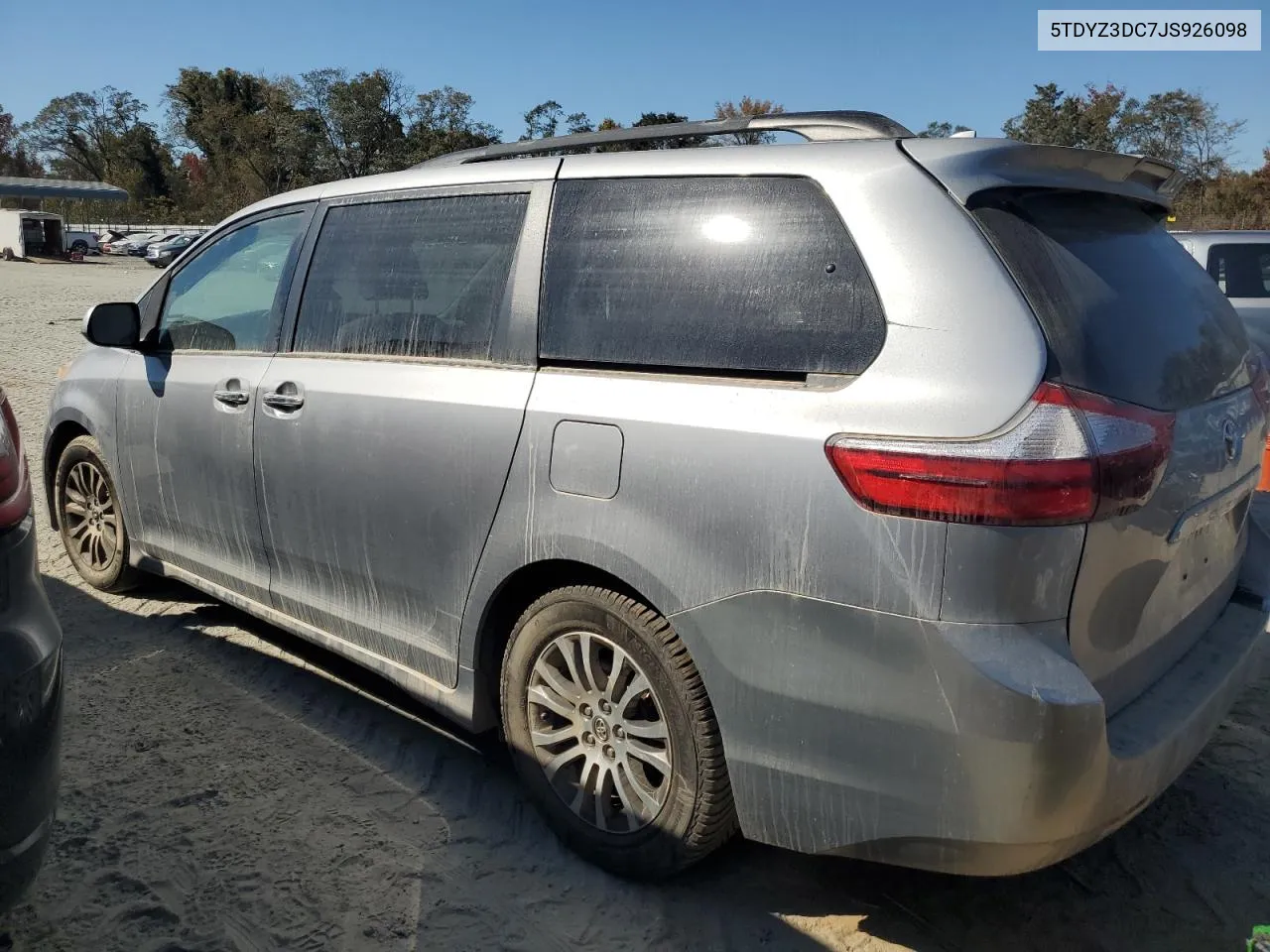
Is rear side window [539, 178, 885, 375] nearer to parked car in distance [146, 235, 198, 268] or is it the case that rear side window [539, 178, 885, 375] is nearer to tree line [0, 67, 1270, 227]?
tree line [0, 67, 1270, 227]

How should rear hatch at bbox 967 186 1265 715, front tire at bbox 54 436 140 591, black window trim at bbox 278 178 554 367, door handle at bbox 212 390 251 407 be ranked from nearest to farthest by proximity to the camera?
1. rear hatch at bbox 967 186 1265 715
2. black window trim at bbox 278 178 554 367
3. door handle at bbox 212 390 251 407
4. front tire at bbox 54 436 140 591

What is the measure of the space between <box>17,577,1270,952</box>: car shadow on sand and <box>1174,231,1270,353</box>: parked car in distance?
6299mm

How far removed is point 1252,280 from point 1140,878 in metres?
7.64

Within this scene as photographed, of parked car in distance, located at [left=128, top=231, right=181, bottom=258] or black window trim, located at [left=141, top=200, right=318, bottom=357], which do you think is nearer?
black window trim, located at [left=141, top=200, right=318, bottom=357]

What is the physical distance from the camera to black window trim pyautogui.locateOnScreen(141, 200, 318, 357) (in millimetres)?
3557

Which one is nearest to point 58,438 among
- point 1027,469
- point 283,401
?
point 283,401

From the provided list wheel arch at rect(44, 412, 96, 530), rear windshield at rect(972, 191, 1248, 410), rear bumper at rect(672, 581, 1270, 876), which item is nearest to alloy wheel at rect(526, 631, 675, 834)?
rear bumper at rect(672, 581, 1270, 876)

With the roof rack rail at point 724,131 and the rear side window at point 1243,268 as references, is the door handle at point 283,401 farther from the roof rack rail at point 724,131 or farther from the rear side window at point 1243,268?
the rear side window at point 1243,268

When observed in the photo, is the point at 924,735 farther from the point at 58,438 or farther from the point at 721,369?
the point at 58,438

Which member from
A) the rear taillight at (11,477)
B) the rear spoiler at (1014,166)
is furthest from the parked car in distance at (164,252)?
the rear spoiler at (1014,166)

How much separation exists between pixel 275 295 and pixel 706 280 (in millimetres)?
1928

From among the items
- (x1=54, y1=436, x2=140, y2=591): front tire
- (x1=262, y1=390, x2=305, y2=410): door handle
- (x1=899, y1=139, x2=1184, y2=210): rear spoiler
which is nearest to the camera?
(x1=899, y1=139, x2=1184, y2=210): rear spoiler

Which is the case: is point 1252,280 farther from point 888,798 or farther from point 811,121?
point 888,798

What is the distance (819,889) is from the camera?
2676 mm
